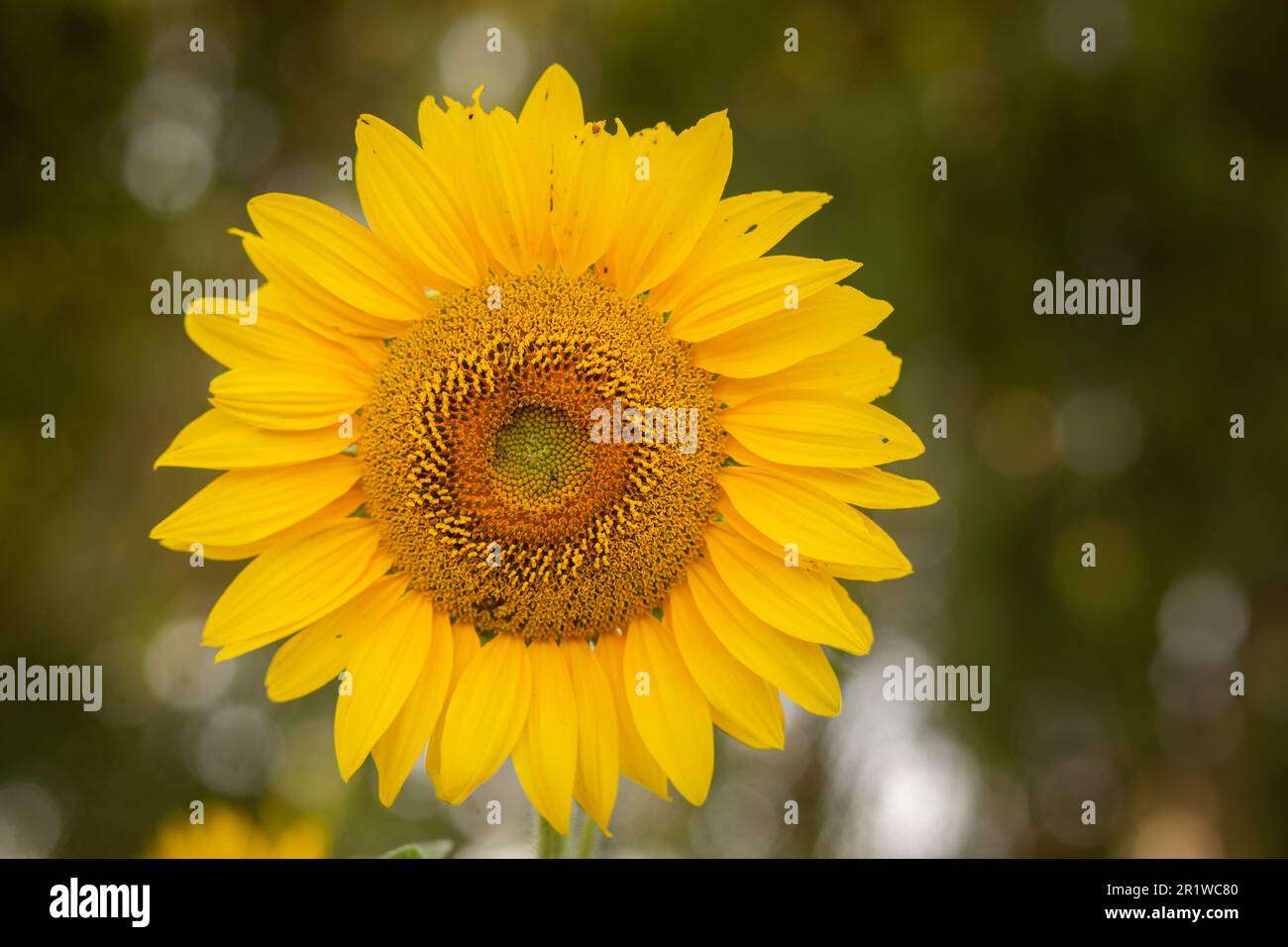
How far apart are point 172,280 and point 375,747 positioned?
9.20ft

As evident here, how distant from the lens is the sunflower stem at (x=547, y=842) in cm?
220

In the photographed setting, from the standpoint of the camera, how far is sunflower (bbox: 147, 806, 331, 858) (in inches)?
135

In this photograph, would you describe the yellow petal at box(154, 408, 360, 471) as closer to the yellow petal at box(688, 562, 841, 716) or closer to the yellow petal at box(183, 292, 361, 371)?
the yellow petal at box(183, 292, 361, 371)

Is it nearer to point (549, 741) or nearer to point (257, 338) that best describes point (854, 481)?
point (549, 741)

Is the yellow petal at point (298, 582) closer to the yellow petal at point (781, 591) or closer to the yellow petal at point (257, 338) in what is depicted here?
the yellow petal at point (257, 338)

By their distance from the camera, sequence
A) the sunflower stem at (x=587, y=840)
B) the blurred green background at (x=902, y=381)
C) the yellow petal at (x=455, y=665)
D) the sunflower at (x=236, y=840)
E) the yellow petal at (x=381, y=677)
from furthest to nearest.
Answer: the blurred green background at (x=902, y=381) < the sunflower at (x=236, y=840) < the sunflower stem at (x=587, y=840) < the yellow petal at (x=455, y=665) < the yellow petal at (x=381, y=677)

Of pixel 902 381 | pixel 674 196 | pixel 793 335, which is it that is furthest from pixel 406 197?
pixel 902 381

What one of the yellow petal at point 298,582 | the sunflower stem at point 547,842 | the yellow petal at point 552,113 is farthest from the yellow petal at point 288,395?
the sunflower stem at point 547,842

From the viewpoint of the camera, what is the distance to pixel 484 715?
2.05 metres

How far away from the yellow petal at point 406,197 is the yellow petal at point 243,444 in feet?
1.38

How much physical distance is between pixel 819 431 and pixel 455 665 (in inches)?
36.8

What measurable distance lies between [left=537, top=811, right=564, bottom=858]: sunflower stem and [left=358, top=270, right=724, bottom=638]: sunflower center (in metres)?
0.47

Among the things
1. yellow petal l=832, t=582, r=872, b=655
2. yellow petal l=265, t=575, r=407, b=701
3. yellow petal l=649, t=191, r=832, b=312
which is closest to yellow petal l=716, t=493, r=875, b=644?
yellow petal l=832, t=582, r=872, b=655
